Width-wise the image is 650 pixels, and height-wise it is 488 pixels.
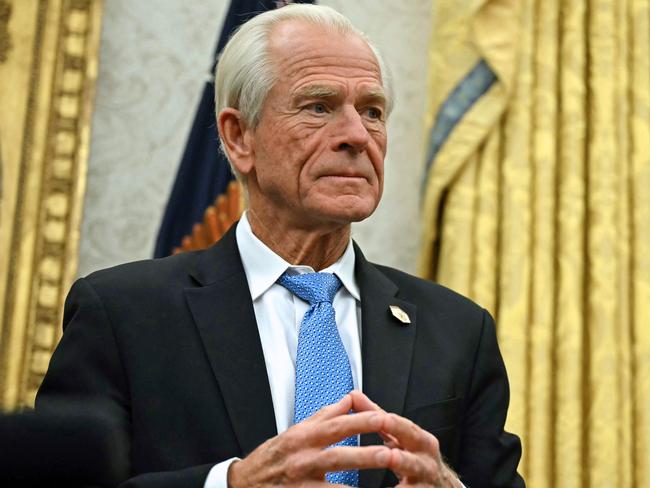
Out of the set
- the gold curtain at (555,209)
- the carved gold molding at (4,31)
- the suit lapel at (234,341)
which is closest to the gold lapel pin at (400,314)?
the suit lapel at (234,341)

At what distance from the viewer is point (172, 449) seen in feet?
6.31

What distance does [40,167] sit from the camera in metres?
3.38

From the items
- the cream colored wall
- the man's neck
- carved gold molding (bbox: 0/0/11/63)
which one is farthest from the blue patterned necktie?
carved gold molding (bbox: 0/0/11/63)

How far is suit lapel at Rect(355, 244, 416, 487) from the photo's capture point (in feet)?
6.67

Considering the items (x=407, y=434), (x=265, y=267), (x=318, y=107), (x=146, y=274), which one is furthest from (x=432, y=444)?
(x=318, y=107)

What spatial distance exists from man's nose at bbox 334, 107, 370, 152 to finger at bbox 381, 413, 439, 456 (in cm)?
64

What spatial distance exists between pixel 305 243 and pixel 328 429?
2.01ft

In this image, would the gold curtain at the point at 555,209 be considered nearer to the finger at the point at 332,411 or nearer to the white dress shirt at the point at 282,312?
the white dress shirt at the point at 282,312

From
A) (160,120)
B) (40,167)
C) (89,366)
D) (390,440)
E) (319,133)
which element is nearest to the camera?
(390,440)

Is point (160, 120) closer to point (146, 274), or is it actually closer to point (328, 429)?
point (146, 274)

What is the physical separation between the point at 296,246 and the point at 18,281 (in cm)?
138

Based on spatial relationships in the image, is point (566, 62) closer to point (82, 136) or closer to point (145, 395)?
point (82, 136)

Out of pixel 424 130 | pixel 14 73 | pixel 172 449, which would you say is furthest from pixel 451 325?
pixel 14 73

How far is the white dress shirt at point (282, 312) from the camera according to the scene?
2029 millimetres
